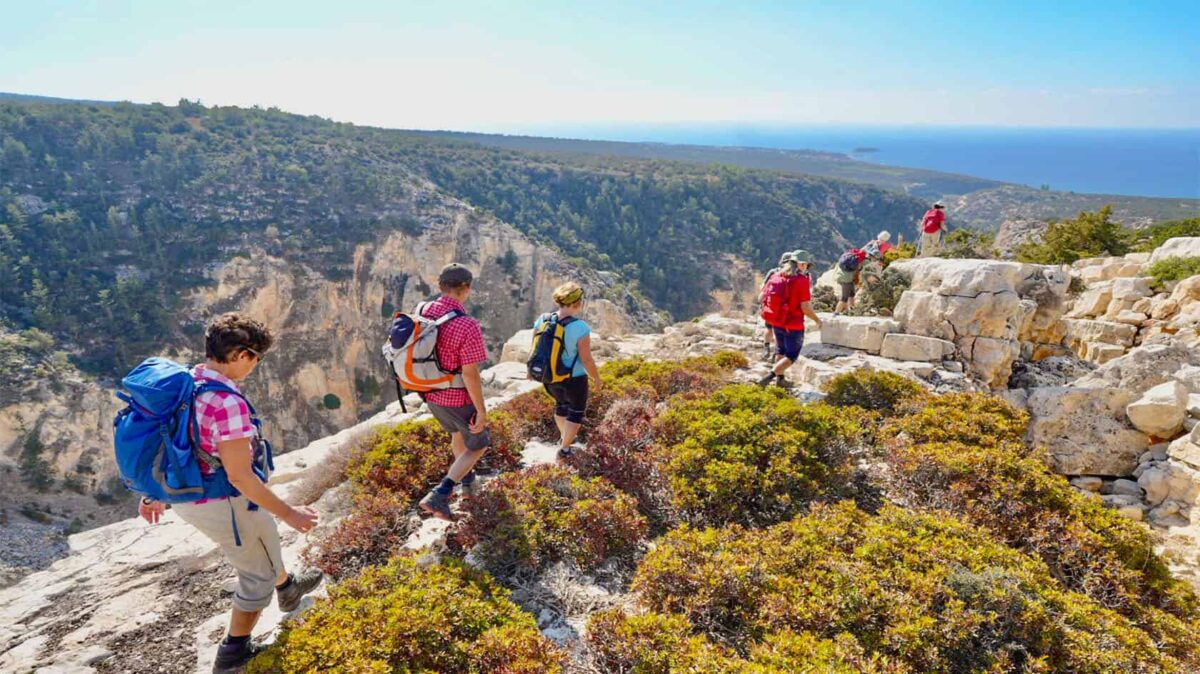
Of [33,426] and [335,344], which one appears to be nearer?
[33,426]

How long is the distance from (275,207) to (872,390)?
50895 millimetres

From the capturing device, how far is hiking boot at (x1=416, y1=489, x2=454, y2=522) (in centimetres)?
450

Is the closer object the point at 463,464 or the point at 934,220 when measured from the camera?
the point at 463,464

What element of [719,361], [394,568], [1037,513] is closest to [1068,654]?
[1037,513]

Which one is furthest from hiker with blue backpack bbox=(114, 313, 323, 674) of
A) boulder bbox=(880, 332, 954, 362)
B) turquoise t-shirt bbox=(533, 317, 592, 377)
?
boulder bbox=(880, 332, 954, 362)

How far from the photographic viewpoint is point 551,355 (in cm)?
530

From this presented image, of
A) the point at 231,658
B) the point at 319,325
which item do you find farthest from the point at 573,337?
the point at 319,325

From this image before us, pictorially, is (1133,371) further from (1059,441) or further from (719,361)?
(719,361)

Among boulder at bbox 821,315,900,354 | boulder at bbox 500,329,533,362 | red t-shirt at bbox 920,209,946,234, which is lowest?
boulder at bbox 500,329,533,362

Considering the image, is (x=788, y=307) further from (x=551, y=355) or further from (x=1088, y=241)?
(x=1088, y=241)

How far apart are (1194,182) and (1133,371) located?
925 ft

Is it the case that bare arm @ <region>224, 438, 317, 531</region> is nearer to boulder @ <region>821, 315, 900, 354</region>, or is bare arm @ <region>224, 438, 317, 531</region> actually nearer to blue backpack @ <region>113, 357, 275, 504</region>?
blue backpack @ <region>113, 357, 275, 504</region>

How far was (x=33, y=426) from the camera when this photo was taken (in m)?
28.8

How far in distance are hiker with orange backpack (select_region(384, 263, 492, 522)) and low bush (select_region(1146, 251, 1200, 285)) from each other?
47.8 feet
